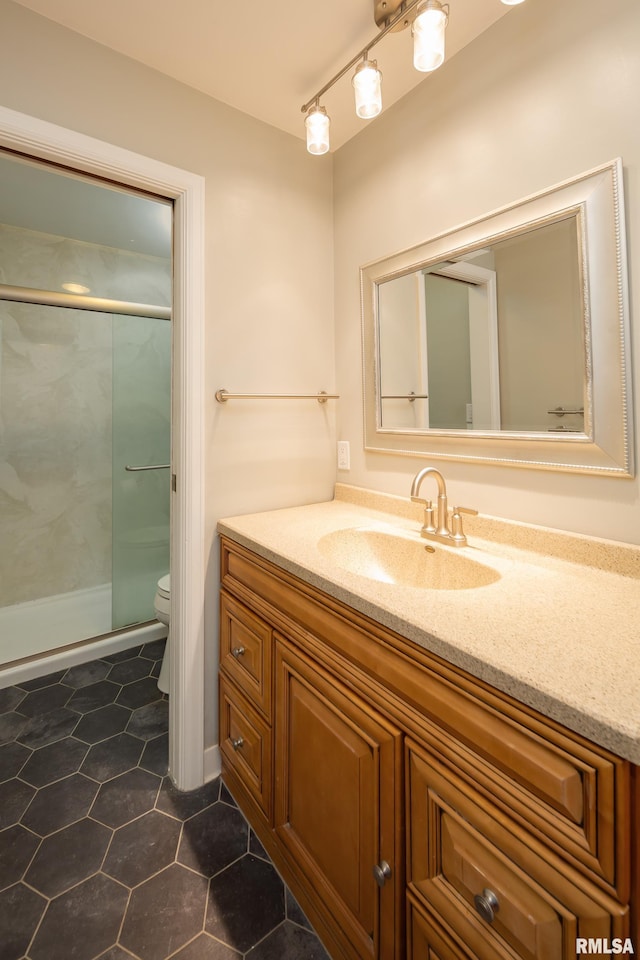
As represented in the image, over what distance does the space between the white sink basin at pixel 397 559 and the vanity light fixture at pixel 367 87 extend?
47.5 inches

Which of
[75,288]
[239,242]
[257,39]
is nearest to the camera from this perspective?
[257,39]

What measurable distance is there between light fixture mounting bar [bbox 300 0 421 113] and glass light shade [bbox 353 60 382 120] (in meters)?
0.05

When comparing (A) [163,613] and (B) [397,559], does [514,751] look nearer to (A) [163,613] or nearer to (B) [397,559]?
(B) [397,559]

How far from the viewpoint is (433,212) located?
4.53 feet

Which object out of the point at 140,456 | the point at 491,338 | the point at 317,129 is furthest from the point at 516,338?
the point at 140,456

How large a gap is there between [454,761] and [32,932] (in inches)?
45.9

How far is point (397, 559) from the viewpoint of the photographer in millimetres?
1299

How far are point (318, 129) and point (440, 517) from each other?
1.27 meters

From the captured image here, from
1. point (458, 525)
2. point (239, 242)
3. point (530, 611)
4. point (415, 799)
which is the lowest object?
point (415, 799)

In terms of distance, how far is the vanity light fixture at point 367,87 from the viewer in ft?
3.91

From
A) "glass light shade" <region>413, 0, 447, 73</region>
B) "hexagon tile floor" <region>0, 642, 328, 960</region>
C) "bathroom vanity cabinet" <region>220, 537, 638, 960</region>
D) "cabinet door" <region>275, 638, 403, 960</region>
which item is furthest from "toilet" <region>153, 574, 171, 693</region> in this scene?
"glass light shade" <region>413, 0, 447, 73</region>

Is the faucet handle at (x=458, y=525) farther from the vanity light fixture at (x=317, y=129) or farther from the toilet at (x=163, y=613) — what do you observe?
the toilet at (x=163, y=613)

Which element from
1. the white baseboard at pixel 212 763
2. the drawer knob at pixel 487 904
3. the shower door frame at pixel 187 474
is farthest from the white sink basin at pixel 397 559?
the white baseboard at pixel 212 763

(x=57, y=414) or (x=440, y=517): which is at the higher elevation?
(x=57, y=414)
